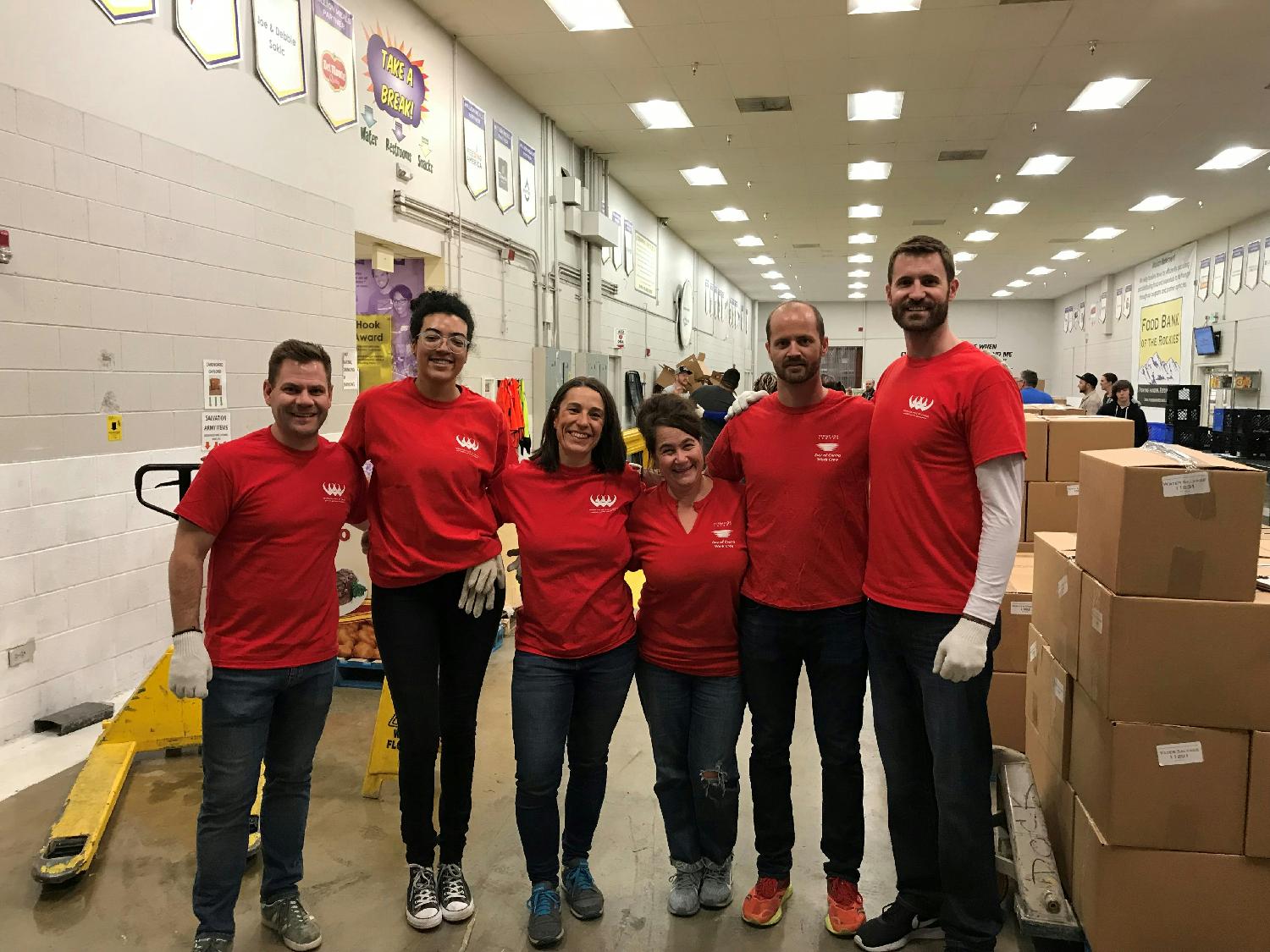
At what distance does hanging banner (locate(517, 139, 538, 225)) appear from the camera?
7.74 metres

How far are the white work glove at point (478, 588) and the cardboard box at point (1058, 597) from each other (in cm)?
155

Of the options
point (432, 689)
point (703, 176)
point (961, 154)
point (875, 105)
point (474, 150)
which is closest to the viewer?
point (432, 689)

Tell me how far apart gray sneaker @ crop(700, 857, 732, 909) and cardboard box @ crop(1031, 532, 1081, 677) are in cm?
111

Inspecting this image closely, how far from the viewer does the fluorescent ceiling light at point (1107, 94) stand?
7102mm

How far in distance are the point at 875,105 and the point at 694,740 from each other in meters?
7.32

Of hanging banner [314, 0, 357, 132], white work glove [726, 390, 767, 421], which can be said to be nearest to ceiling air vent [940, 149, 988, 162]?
hanging banner [314, 0, 357, 132]

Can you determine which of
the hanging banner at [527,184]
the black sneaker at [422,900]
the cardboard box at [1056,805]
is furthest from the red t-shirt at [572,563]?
the hanging banner at [527,184]

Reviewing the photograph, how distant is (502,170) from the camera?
7.34 meters

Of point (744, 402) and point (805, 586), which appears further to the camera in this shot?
point (744, 402)

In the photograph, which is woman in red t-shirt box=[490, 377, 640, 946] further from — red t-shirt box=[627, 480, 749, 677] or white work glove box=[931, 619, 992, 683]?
white work glove box=[931, 619, 992, 683]

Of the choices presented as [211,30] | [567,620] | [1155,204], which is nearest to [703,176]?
A: [1155,204]

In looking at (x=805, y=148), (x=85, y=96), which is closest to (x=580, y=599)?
(x=85, y=96)

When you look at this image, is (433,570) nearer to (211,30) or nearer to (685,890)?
(685,890)

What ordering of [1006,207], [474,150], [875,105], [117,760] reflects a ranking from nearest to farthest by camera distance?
1. [117,760]
2. [474,150]
3. [875,105]
4. [1006,207]
